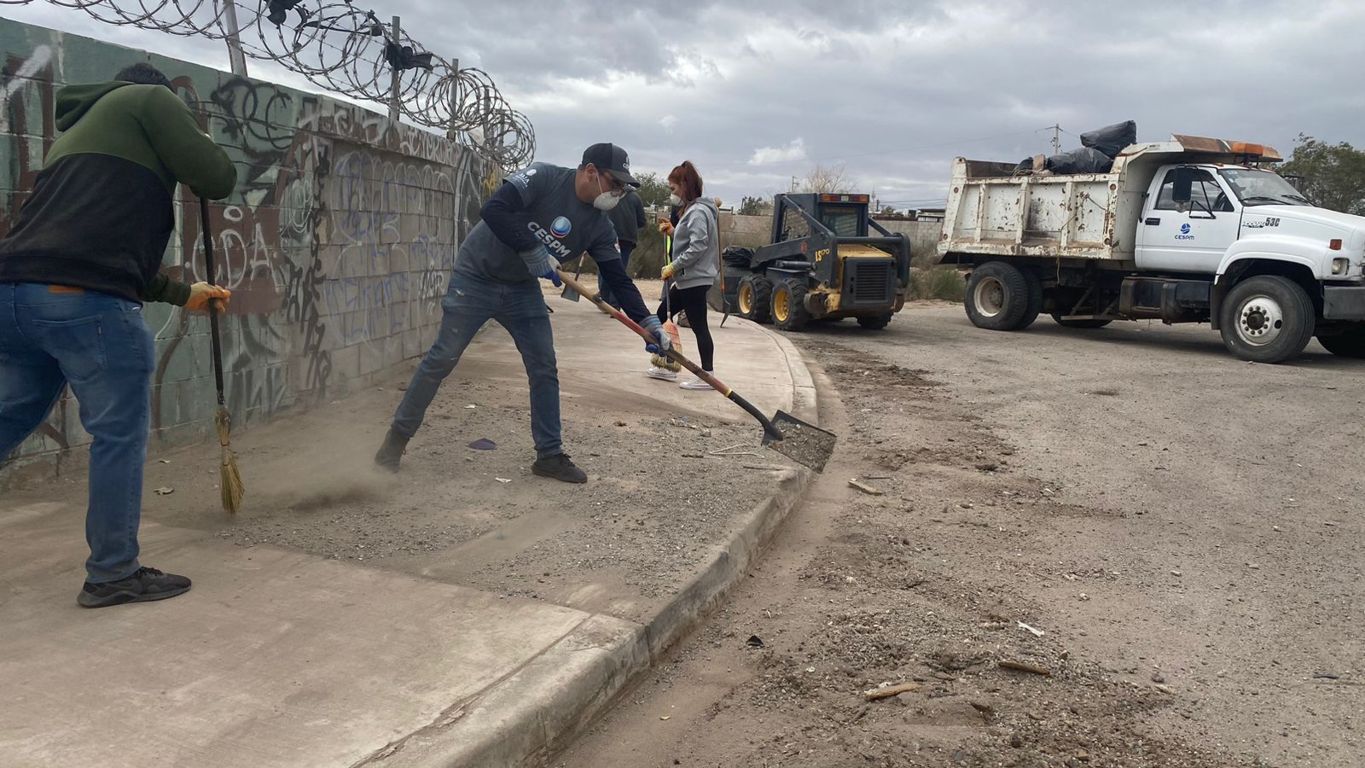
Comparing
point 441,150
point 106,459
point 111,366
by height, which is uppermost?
point 441,150

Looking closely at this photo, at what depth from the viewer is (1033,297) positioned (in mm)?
14930

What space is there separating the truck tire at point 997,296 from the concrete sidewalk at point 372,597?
10.0 meters

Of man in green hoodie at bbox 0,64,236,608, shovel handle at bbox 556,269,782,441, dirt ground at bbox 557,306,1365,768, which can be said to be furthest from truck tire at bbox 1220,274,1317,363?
man in green hoodie at bbox 0,64,236,608

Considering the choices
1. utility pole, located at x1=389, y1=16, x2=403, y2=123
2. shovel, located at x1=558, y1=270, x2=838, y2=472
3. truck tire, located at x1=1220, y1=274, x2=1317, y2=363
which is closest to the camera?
shovel, located at x1=558, y1=270, x2=838, y2=472

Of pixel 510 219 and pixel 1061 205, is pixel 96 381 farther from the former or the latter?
pixel 1061 205

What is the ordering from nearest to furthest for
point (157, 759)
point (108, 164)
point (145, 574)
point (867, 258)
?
point (157, 759)
point (108, 164)
point (145, 574)
point (867, 258)

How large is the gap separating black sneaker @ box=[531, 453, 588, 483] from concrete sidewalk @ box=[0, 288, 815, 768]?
0.06 m

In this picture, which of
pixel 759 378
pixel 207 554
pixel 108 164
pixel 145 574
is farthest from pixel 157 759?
pixel 759 378

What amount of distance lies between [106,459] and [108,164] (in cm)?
90

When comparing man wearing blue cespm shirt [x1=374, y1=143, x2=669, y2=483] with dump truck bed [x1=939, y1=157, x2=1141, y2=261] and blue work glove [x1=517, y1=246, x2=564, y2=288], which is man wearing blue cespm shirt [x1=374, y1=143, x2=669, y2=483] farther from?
dump truck bed [x1=939, y1=157, x2=1141, y2=261]

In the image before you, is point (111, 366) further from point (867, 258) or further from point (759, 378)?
point (867, 258)

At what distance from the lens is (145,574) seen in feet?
10.8

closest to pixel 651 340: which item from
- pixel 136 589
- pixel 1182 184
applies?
pixel 136 589

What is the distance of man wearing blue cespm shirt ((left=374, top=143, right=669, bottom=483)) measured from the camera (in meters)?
4.74
